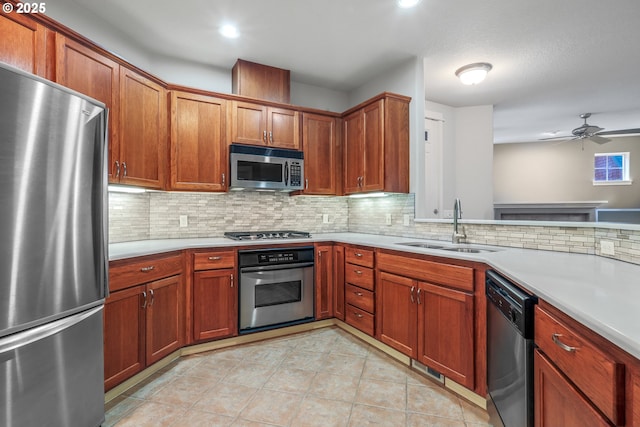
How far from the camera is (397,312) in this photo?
2301mm

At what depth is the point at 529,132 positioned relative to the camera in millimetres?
6055

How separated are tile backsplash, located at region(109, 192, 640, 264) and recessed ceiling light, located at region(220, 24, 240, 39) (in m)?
1.48

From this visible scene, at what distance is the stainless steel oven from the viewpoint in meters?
2.62

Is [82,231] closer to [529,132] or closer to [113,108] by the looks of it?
[113,108]

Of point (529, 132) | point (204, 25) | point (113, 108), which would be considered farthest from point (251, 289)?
point (529, 132)

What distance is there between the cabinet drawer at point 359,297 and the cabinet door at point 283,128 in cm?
157

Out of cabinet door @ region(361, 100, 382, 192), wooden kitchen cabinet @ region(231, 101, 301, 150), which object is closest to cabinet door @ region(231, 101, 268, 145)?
wooden kitchen cabinet @ region(231, 101, 301, 150)

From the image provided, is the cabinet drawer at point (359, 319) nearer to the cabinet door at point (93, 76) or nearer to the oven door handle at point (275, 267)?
the oven door handle at point (275, 267)

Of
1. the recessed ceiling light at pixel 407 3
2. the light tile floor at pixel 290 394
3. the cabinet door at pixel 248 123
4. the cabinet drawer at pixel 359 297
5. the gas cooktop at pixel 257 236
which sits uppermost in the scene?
the recessed ceiling light at pixel 407 3

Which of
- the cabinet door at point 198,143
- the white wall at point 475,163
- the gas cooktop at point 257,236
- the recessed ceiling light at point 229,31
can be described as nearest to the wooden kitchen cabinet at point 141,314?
the gas cooktop at point 257,236

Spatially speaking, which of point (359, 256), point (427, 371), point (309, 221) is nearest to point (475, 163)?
point (309, 221)

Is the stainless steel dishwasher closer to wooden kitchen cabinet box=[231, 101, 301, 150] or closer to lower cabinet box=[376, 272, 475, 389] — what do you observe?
lower cabinet box=[376, 272, 475, 389]

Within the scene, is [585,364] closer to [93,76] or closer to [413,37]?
[413,37]

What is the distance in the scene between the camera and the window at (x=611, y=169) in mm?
6301
